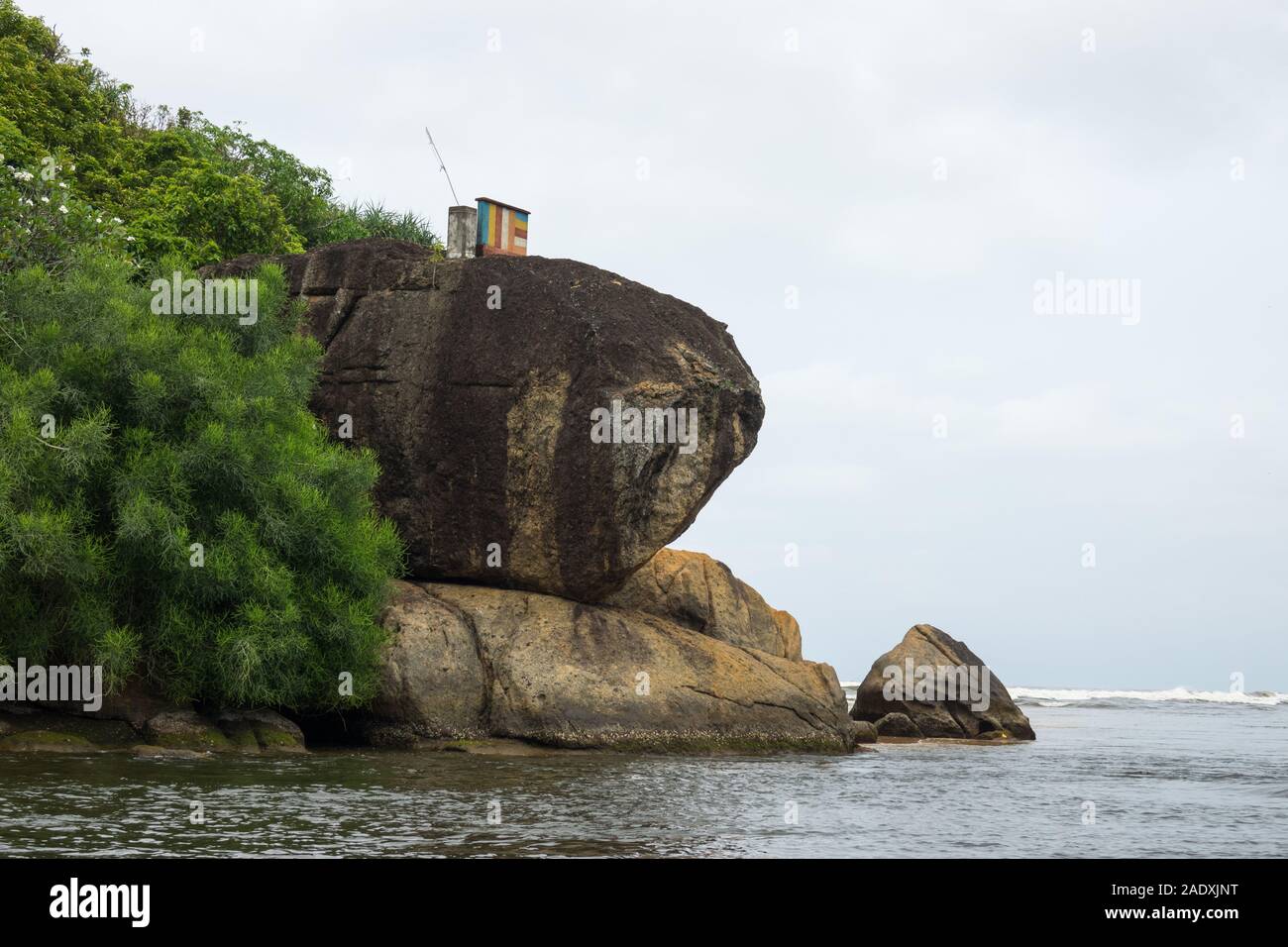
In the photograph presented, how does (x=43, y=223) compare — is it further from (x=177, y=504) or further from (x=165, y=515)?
(x=165, y=515)

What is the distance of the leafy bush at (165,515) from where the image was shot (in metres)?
20.3

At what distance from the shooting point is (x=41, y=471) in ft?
66.6

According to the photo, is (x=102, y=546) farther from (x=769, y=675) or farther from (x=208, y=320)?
(x=769, y=675)

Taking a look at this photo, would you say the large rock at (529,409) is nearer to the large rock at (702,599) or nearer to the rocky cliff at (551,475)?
the rocky cliff at (551,475)

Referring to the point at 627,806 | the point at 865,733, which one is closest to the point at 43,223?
the point at 627,806

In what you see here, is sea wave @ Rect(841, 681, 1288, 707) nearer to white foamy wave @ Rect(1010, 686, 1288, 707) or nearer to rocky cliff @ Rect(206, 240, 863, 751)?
white foamy wave @ Rect(1010, 686, 1288, 707)

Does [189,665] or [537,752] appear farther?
[537,752]

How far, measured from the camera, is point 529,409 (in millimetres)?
25375

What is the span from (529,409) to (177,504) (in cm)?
701

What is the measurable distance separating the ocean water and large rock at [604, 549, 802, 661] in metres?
4.39

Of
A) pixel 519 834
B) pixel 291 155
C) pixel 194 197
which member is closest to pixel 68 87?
pixel 194 197

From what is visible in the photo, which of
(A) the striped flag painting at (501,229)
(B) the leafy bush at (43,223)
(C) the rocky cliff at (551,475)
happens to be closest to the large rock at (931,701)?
(C) the rocky cliff at (551,475)

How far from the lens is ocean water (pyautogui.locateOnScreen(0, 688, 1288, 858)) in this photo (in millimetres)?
12484
